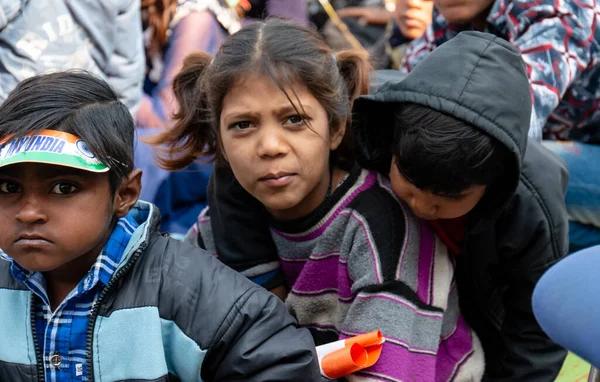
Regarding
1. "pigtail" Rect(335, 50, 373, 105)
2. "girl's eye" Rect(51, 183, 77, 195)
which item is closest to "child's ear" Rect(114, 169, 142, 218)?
"girl's eye" Rect(51, 183, 77, 195)

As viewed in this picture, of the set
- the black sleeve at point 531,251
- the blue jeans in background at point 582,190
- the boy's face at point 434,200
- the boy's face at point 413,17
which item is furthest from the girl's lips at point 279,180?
the boy's face at point 413,17

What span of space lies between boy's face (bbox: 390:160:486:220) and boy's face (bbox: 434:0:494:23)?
2.41ft

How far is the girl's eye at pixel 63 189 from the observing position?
5.17ft

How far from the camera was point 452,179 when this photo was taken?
1.73 metres

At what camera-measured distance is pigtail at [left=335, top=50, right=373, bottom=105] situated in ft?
6.79

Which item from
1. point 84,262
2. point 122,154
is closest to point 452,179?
point 122,154

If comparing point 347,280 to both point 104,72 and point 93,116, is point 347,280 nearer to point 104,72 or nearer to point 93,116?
point 93,116

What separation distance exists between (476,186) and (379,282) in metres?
0.30

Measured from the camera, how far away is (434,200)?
180 cm

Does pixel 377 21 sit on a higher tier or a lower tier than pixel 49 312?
lower

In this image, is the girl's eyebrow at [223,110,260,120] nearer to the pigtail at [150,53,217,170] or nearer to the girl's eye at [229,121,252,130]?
the girl's eye at [229,121,252,130]

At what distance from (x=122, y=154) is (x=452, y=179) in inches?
26.8

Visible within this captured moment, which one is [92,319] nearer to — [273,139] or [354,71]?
[273,139]

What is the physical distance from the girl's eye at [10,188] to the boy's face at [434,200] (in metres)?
0.81
